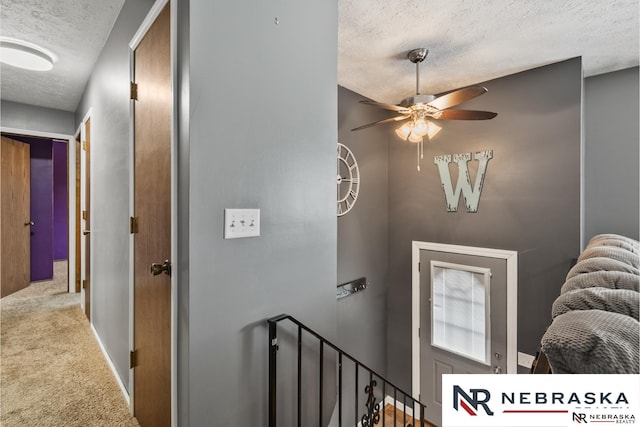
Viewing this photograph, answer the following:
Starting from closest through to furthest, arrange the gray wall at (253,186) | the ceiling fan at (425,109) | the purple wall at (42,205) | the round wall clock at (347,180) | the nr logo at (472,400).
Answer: the nr logo at (472,400)
the gray wall at (253,186)
the ceiling fan at (425,109)
the round wall clock at (347,180)
the purple wall at (42,205)

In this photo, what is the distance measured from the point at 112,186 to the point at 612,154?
13.3 feet

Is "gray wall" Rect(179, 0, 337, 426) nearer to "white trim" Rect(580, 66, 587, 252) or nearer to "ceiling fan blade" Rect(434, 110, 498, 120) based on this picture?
"ceiling fan blade" Rect(434, 110, 498, 120)

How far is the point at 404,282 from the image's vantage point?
3.53m

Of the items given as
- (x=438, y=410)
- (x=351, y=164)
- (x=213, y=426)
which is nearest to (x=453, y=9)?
(x=351, y=164)

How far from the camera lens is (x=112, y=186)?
2.19 metres

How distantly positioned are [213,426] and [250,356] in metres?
0.27

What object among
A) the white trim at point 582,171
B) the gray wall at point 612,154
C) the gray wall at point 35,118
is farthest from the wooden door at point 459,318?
the gray wall at point 35,118

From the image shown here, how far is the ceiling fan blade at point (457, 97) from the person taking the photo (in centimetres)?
177

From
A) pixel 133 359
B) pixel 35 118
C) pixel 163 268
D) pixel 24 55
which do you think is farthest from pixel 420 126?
pixel 35 118

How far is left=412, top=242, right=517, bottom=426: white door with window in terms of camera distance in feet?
9.21

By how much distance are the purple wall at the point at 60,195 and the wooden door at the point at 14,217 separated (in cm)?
175

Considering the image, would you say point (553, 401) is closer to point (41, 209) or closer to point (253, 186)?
point (253, 186)

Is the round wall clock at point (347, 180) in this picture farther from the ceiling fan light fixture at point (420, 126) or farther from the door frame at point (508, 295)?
the door frame at point (508, 295)

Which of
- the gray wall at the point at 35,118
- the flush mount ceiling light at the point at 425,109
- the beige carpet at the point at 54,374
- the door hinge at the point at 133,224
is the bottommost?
the beige carpet at the point at 54,374
